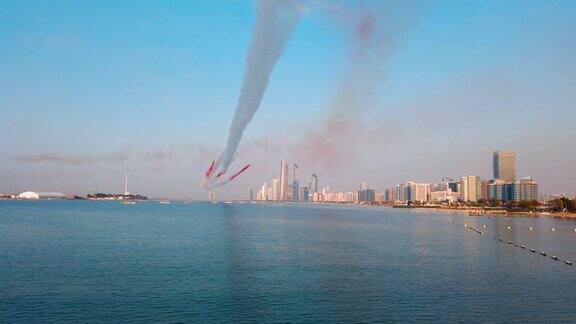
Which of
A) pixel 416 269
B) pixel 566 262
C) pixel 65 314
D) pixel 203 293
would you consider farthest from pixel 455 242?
pixel 65 314

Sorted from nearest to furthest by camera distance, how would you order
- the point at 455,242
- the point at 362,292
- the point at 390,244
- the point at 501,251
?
the point at 362,292, the point at 501,251, the point at 390,244, the point at 455,242

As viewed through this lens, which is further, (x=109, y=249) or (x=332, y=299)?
(x=109, y=249)

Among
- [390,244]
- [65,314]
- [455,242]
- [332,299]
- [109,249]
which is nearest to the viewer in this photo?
[65,314]

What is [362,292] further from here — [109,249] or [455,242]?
[455,242]

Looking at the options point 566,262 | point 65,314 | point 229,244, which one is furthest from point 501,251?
point 65,314

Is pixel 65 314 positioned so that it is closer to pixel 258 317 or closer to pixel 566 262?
pixel 258 317

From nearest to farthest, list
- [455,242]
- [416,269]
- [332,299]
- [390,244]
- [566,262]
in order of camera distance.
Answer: [332,299], [416,269], [566,262], [390,244], [455,242]

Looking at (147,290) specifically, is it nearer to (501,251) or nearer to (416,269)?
(416,269)

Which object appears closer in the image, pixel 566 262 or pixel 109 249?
pixel 566 262

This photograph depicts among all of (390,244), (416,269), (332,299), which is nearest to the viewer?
(332,299)
